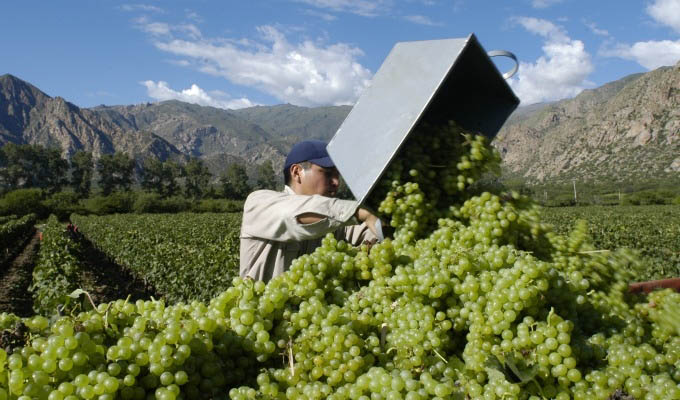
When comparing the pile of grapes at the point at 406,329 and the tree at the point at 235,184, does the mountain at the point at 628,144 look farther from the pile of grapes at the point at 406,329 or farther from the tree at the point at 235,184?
the pile of grapes at the point at 406,329

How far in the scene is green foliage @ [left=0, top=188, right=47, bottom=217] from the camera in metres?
62.9

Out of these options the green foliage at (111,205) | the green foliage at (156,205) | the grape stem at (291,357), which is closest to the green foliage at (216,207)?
the green foliage at (156,205)

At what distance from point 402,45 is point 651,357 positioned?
170cm

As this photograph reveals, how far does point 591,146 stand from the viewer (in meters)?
133

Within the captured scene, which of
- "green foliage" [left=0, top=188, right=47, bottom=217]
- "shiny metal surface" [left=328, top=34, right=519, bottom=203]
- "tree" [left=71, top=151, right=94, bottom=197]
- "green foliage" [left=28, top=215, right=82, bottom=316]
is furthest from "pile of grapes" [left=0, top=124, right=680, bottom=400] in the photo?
"tree" [left=71, top=151, right=94, bottom=197]

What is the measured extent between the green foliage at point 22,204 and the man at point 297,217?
238ft

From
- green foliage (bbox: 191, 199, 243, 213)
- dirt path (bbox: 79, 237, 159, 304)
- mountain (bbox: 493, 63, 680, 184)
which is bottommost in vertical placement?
green foliage (bbox: 191, 199, 243, 213)

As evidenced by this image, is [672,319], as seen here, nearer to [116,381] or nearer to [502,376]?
[502,376]

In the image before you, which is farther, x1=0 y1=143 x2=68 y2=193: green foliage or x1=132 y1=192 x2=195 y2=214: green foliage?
x1=0 y1=143 x2=68 y2=193: green foliage

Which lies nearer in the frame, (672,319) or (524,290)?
(524,290)

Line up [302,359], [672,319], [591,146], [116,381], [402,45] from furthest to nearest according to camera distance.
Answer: [591,146]
[402,45]
[672,319]
[302,359]
[116,381]

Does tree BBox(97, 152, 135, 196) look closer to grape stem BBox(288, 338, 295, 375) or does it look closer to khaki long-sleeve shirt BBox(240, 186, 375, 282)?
khaki long-sleeve shirt BBox(240, 186, 375, 282)

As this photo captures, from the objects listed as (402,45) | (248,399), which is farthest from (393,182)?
(248,399)

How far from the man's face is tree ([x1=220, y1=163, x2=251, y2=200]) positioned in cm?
9704
